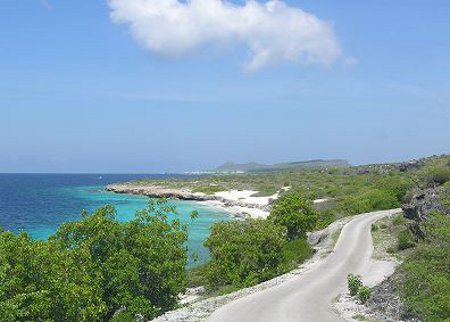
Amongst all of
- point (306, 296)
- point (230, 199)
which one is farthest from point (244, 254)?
point (230, 199)

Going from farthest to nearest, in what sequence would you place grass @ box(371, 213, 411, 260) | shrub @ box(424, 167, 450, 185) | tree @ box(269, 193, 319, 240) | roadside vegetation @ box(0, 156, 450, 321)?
tree @ box(269, 193, 319, 240) → shrub @ box(424, 167, 450, 185) → grass @ box(371, 213, 411, 260) → roadside vegetation @ box(0, 156, 450, 321)

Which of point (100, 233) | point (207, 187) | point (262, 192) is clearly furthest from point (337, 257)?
point (207, 187)

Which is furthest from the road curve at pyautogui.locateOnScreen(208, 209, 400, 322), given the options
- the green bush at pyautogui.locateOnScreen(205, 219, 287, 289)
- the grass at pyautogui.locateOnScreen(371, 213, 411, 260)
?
the green bush at pyautogui.locateOnScreen(205, 219, 287, 289)

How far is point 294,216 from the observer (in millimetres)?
48312

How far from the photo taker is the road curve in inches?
918

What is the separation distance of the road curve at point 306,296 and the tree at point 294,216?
6.92 meters

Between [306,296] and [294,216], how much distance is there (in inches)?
833

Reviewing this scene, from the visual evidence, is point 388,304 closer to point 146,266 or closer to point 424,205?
point 146,266

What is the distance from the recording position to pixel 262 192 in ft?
446

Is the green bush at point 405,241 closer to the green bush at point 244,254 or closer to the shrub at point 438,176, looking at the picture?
the shrub at point 438,176

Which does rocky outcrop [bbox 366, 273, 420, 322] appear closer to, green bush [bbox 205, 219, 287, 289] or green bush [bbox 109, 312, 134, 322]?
green bush [bbox 109, 312, 134, 322]

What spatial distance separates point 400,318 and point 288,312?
473 centimetres

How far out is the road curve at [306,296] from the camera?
2333 cm

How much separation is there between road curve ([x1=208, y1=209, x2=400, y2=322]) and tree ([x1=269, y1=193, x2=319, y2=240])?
6.92m
